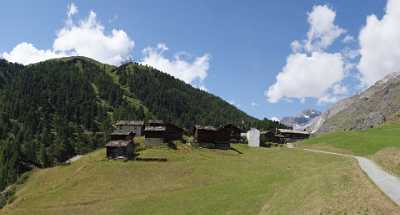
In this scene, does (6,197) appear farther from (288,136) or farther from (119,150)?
(288,136)

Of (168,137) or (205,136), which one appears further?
(205,136)

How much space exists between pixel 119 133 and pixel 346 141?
66.5 meters

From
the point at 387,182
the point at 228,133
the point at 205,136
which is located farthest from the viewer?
the point at 228,133

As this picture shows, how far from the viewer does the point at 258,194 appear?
46250 millimetres

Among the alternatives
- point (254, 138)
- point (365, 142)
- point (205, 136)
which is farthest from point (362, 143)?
point (254, 138)

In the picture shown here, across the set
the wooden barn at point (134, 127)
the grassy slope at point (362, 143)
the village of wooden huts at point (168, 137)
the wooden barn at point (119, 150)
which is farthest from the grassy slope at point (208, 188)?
the wooden barn at point (134, 127)

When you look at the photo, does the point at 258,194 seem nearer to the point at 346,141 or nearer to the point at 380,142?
the point at 380,142

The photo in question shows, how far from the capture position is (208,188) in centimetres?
5612

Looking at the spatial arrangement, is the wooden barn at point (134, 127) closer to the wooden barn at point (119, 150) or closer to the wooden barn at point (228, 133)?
the wooden barn at point (228, 133)

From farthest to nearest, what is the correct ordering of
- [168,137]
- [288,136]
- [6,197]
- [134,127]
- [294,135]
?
[294,135]
[288,136]
[134,127]
[168,137]
[6,197]

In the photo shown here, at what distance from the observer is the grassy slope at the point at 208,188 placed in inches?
1267

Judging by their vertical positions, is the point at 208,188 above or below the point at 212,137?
below

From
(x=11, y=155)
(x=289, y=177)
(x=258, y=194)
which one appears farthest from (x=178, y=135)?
(x=11, y=155)

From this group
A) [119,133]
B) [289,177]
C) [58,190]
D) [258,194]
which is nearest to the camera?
[258,194]
